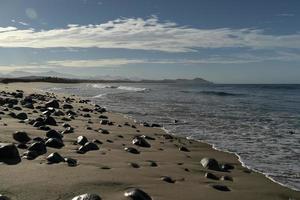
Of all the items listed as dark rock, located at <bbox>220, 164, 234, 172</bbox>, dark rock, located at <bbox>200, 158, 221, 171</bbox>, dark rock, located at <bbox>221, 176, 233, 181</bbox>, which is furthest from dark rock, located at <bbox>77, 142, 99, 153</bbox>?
dark rock, located at <bbox>221, 176, 233, 181</bbox>

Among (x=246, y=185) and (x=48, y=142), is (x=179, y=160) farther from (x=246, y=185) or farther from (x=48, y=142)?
(x=48, y=142)

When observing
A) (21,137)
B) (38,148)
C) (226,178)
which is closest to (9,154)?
(38,148)

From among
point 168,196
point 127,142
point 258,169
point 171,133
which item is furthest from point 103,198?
point 171,133

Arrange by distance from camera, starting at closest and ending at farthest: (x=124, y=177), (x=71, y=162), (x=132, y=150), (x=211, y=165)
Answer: (x=124, y=177)
(x=71, y=162)
(x=211, y=165)
(x=132, y=150)

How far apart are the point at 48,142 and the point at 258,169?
4.53 meters

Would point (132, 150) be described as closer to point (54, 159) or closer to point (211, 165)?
point (211, 165)

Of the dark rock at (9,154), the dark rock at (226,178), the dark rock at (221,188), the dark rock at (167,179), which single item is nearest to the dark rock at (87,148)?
the dark rock at (9,154)

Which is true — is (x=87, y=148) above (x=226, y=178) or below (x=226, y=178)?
above

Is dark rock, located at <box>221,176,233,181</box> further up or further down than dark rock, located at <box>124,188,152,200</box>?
further down

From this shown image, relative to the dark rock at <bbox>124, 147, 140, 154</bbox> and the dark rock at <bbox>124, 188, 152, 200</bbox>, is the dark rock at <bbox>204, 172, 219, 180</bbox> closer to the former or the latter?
→ the dark rock at <bbox>124, 188, 152, 200</bbox>

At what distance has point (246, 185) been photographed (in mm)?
7199

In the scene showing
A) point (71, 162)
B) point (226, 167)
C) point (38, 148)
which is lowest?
point (226, 167)

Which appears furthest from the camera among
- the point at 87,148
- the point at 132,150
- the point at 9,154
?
the point at 132,150

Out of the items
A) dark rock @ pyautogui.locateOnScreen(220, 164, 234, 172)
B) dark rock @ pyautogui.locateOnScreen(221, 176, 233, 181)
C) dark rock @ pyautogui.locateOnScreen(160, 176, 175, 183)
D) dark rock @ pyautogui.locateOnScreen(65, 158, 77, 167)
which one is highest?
dark rock @ pyautogui.locateOnScreen(65, 158, 77, 167)
